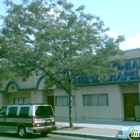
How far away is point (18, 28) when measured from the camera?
17422mm

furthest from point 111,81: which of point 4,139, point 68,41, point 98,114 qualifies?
point 4,139

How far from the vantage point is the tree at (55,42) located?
16.1 m

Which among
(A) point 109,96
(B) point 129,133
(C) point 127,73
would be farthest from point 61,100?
(B) point 129,133

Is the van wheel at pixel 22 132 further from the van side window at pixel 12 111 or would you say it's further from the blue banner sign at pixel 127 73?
the blue banner sign at pixel 127 73

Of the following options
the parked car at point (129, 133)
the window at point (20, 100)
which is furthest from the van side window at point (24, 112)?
the window at point (20, 100)

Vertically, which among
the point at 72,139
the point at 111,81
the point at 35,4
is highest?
the point at 35,4

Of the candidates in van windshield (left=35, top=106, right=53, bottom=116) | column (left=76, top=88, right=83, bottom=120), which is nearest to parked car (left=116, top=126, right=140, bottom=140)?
van windshield (left=35, top=106, right=53, bottom=116)

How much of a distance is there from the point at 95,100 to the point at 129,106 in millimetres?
2983

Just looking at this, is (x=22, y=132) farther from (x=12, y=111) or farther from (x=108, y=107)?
(x=108, y=107)

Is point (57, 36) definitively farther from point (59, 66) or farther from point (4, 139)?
point (4, 139)

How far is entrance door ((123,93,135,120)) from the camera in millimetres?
20562

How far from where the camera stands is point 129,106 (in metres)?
A: 20.8

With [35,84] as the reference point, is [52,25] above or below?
above

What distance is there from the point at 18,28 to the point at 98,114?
9.75 m
